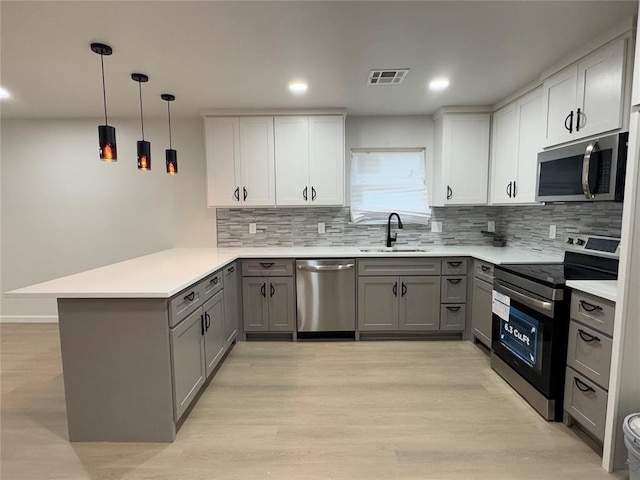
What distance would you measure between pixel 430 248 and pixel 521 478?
7.81ft

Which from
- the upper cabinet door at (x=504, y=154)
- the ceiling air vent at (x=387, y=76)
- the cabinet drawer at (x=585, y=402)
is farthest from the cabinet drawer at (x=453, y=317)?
the ceiling air vent at (x=387, y=76)

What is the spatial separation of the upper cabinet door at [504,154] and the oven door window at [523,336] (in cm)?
124

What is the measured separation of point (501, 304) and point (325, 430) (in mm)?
1602

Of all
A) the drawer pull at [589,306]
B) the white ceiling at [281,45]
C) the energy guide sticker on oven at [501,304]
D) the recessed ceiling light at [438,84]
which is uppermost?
the recessed ceiling light at [438,84]

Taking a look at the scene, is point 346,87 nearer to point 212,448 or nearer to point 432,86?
point 432,86

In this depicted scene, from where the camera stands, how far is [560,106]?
243cm

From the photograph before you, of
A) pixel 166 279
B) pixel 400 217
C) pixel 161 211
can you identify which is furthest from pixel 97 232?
pixel 400 217

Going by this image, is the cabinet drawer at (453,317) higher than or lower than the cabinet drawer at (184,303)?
lower

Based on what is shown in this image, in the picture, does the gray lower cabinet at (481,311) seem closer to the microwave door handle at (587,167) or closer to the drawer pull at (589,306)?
the drawer pull at (589,306)

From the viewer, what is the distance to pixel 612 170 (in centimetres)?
188

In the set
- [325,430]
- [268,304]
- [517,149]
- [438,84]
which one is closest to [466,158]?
[517,149]

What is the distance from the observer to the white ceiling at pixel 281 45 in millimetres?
1753

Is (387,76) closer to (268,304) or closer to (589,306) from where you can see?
(589,306)

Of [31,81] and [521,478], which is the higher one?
[31,81]
